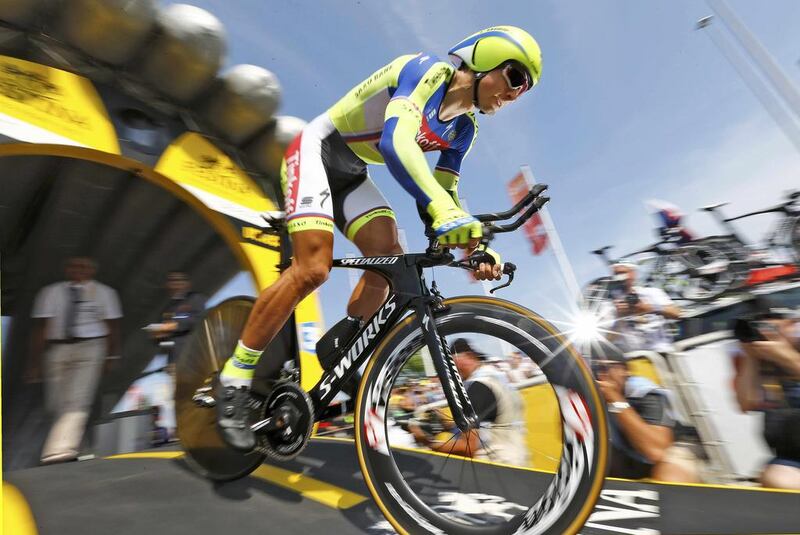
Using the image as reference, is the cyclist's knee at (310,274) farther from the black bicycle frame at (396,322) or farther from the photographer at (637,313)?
the photographer at (637,313)

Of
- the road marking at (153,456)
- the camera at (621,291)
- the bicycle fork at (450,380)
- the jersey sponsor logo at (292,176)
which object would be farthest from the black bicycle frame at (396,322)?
the camera at (621,291)

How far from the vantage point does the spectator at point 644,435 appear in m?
2.64

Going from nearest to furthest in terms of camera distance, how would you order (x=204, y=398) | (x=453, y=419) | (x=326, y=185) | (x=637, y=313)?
(x=453, y=419) < (x=326, y=185) < (x=204, y=398) < (x=637, y=313)

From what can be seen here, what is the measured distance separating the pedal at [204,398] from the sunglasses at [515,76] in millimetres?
1971

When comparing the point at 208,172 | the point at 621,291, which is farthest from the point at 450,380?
the point at 208,172

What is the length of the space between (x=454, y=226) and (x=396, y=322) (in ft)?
1.70

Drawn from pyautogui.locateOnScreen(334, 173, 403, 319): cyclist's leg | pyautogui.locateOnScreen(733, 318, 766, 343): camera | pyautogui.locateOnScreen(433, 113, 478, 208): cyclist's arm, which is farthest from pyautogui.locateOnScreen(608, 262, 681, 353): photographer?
pyautogui.locateOnScreen(334, 173, 403, 319): cyclist's leg

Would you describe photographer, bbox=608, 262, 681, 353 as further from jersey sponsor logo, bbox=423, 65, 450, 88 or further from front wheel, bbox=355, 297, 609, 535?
jersey sponsor logo, bbox=423, 65, 450, 88

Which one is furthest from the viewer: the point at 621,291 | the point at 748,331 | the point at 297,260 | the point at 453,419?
the point at 621,291

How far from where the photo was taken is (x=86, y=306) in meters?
4.55

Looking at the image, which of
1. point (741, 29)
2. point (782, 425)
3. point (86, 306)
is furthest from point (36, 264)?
point (741, 29)

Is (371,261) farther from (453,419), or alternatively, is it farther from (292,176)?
(453,419)

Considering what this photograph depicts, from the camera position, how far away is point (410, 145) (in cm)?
174

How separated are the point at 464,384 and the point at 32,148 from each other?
5139 mm
